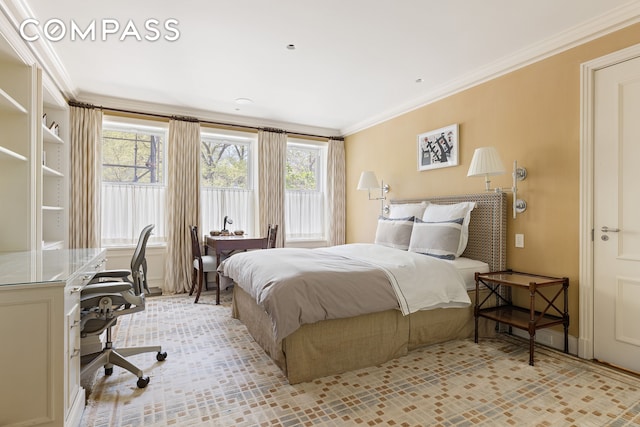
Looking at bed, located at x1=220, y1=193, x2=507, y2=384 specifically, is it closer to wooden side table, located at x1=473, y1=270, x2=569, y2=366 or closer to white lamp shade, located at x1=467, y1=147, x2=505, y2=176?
wooden side table, located at x1=473, y1=270, x2=569, y2=366

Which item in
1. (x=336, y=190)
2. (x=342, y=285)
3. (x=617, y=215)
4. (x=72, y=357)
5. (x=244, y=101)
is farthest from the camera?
(x=336, y=190)

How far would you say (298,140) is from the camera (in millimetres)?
5723

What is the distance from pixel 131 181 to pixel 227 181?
1349 millimetres

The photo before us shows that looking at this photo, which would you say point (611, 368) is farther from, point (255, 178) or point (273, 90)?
point (255, 178)

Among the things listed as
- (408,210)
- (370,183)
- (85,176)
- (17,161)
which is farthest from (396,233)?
(85,176)

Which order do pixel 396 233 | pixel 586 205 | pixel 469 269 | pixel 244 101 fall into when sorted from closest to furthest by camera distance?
pixel 586 205, pixel 469 269, pixel 396 233, pixel 244 101

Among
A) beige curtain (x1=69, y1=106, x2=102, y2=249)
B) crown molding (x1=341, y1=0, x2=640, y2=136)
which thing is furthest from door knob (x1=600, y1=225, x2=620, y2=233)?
beige curtain (x1=69, y1=106, x2=102, y2=249)

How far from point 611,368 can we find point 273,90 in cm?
416

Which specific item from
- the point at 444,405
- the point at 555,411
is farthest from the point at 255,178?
the point at 555,411

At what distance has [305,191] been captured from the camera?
5.91m

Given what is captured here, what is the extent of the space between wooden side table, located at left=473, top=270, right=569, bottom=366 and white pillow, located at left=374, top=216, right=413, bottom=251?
93 cm

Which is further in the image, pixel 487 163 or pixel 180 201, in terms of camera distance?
pixel 180 201

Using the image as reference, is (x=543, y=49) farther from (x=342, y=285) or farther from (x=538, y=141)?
(x=342, y=285)

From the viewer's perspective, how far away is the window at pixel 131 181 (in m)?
4.60
